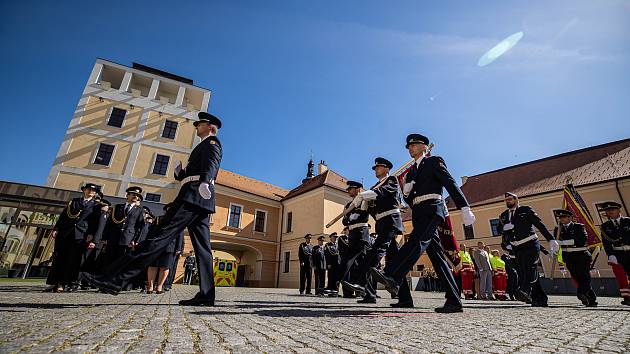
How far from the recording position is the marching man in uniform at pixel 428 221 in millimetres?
3519

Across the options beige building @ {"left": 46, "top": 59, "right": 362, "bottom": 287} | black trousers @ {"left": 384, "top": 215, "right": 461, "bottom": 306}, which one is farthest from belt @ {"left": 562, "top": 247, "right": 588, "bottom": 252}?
beige building @ {"left": 46, "top": 59, "right": 362, "bottom": 287}

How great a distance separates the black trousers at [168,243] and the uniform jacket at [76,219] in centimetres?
384

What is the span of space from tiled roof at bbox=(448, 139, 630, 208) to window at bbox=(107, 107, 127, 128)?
3123 centimetres

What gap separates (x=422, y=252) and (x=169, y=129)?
84.7ft

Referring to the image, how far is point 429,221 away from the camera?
3.74 meters

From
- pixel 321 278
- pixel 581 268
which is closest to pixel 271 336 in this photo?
pixel 581 268

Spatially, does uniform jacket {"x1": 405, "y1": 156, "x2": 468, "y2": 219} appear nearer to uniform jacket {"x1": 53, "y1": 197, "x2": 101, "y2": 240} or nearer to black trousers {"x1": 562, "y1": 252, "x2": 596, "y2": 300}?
black trousers {"x1": 562, "y1": 252, "x2": 596, "y2": 300}

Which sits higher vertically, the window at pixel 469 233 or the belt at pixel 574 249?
the window at pixel 469 233

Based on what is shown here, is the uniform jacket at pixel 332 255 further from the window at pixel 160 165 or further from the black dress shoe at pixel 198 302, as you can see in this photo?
the window at pixel 160 165

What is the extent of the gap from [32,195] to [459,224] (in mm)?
32670

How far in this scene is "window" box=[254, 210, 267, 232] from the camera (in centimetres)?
2625

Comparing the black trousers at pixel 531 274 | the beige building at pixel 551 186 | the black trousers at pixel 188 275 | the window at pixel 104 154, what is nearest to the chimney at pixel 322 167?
the beige building at pixel 551 186

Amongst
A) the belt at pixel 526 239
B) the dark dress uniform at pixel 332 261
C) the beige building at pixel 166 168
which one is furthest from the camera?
the beige building at pixel 166 168

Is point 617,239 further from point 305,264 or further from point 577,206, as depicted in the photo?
point 577,206
